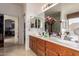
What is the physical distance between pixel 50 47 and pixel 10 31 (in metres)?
0.99

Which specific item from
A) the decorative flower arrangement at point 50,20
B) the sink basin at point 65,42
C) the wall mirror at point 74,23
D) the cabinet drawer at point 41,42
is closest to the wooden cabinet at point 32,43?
the cabinet drawer at point 41,42

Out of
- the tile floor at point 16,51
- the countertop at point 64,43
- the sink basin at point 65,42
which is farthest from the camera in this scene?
the tile floor at point 16,51

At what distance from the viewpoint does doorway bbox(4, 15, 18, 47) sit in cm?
308

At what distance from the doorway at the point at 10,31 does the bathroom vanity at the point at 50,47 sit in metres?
0.41

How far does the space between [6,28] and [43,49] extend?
993 millimetres

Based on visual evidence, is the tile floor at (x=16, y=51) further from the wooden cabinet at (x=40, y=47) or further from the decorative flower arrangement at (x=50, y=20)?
the decorative flower arrangement at (x=50, y=20)

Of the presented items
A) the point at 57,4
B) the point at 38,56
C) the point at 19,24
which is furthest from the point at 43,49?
the point at 57,4

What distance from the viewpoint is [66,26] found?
2.82m

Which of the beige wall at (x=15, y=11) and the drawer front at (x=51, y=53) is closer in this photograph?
the drawer front at (x=51, y=53)

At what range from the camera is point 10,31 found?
3115 mm

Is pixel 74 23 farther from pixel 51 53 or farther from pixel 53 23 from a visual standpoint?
pixel 51 53

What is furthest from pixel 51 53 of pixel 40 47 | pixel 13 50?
pixel 13 50

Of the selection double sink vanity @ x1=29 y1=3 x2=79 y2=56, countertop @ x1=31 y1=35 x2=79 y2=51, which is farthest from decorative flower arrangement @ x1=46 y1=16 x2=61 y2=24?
countertop @ x1=31 y1=35 x2=79 y2=51

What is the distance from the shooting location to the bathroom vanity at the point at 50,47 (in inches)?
96.8
